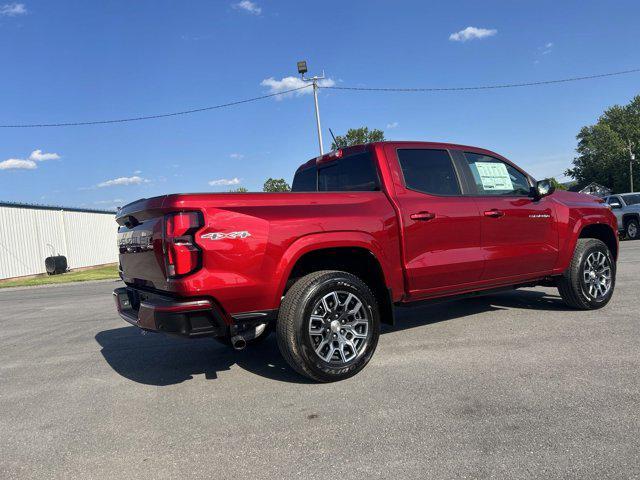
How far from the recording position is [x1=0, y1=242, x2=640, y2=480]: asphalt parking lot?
2.50 metres

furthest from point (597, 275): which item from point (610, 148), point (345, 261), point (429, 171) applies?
point (610, 148)

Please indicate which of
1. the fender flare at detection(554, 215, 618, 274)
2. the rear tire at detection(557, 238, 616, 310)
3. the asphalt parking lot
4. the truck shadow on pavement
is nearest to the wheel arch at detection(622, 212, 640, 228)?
the truck shadow on pavement

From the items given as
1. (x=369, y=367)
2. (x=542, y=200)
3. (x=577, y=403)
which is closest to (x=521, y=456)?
(x=577, y=403)

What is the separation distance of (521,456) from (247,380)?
7.12ft

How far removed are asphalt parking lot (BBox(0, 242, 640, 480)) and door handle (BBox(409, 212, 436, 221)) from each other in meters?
1.22

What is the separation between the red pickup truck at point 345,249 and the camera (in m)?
3.28

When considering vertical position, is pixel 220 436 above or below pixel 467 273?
below

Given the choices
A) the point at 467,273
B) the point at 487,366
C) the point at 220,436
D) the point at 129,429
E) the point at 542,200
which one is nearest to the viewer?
the point at 220,436

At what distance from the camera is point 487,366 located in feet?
12.6

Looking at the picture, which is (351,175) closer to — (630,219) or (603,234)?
(603,234)

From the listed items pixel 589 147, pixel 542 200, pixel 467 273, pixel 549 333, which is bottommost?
pixel 549 333

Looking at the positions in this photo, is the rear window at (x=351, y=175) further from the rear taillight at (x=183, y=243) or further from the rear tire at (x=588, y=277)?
the rear tire at (x=588, y=277)

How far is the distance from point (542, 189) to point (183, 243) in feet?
13.0

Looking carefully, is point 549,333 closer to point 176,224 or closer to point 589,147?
point 176,224
